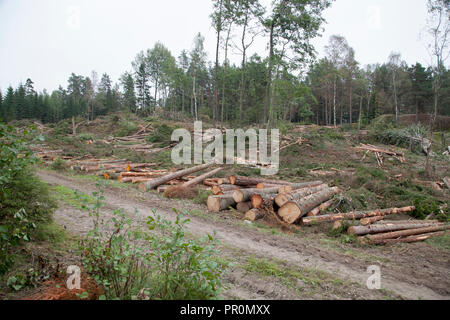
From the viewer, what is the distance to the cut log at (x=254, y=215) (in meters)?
7.23

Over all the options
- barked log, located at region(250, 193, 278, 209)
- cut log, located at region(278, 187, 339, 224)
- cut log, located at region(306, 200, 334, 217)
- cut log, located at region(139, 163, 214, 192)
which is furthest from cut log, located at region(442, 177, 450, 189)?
cut log, located at region(139, 163, 214, 192)

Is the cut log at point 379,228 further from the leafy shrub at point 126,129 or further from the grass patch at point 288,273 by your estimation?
the leafy shrub at point 126,129

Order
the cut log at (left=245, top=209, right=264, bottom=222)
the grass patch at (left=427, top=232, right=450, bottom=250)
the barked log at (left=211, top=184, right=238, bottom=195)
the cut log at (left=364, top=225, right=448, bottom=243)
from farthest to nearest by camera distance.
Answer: the barked log at (left=211, top=184, right=238, bottom=195)
the cut log at (left=245, top=209, right=264, bottom=222)
the cut log at (left=364, top=225, right=448, bottom=243)
the grass patch at (left=427, top=232, right=450, bottom=250)

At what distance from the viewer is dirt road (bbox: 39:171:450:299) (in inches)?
146

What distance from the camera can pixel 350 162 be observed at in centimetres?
1753

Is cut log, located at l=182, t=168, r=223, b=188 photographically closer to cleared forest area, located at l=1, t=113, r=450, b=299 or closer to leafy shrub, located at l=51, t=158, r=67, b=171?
cleared forest area, located at l=1, t=113, r=450, b=299

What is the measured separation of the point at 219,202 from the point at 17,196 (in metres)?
5.07

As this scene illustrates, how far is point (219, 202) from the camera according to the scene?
7.89m

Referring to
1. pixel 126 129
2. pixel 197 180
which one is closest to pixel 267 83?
pixel 197 180

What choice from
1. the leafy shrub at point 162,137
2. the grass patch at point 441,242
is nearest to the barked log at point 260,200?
the grass patch at point 441,242

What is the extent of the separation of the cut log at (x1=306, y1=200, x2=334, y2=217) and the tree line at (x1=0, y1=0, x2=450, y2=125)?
8.83 meters

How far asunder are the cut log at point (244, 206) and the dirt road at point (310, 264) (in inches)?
23.6
